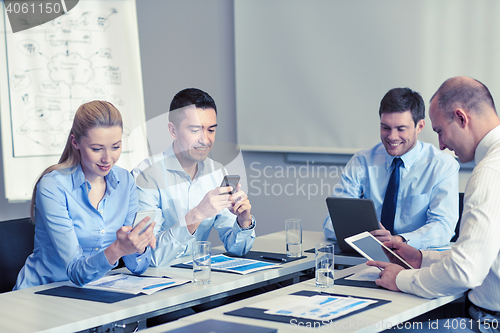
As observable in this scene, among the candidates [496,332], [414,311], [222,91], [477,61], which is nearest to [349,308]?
[414,311]

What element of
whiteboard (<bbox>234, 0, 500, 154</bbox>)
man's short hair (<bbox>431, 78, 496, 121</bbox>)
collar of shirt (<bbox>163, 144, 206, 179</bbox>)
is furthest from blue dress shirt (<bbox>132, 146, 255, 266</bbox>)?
whiteboard (<bbox>234, 0, 500, 154</bbox>)

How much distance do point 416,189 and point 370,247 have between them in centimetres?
81

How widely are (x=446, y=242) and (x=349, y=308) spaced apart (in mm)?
1135

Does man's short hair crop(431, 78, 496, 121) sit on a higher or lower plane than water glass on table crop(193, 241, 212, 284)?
higher

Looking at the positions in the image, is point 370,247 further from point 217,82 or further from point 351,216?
point 217,82

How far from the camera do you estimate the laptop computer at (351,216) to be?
7.02ft

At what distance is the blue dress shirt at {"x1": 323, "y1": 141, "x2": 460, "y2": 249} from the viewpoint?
2393 mm

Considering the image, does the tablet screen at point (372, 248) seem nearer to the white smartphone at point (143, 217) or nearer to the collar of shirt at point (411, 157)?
the white smartphone at point (143, 217)

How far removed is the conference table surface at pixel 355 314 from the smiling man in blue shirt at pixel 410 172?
0.87 meters

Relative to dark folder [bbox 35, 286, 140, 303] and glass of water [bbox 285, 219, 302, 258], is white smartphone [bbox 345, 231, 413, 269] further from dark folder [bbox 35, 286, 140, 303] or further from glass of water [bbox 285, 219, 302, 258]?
dark folder [bbox 35, 286, 140, 303]

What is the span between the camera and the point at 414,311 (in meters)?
1.50

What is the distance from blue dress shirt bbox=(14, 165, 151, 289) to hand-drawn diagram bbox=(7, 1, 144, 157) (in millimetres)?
1599

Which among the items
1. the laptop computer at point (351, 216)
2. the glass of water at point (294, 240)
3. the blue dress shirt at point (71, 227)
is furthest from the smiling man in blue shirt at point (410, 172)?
the blue dress shirt at point (71, 227)

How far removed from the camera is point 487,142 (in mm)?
1650
